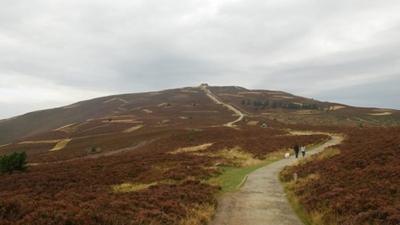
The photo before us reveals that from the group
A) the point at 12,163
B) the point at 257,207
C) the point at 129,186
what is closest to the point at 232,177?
the point at 129,186

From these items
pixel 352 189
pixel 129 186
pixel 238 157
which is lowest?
pixel 129 186

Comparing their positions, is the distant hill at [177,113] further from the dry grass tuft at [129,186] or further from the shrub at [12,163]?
the dry grass tuft at [129,186]

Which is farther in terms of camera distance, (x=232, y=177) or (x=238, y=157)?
(x=238, y=157)

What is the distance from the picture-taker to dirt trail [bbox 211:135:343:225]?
1524cm

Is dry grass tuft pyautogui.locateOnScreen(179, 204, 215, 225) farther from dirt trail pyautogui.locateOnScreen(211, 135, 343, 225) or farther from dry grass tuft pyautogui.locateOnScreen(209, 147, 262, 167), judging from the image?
dry grass tuft pyautogui.locateOnScreen(209, 147, 262, 167)

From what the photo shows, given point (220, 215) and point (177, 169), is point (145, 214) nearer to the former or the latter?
point (220, 215)

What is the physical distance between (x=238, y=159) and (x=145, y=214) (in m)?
26.1

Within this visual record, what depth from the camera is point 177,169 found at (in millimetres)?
32625

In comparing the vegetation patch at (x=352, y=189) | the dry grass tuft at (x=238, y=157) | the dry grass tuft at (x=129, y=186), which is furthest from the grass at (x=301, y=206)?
the dry grass tuft at (x=238, y=157)

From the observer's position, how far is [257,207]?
17.7 metres

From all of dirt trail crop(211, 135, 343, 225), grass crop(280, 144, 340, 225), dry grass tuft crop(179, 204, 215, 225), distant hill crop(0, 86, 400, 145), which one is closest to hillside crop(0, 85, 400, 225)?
dry grass tuft crop(179, 204, 215, 225)

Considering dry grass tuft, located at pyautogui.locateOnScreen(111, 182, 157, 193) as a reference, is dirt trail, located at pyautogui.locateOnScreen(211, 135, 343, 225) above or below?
above

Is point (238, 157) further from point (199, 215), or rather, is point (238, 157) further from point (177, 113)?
point (177, 113)

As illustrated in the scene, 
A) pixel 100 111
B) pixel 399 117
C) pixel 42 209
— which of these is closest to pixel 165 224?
pixel 42 209
